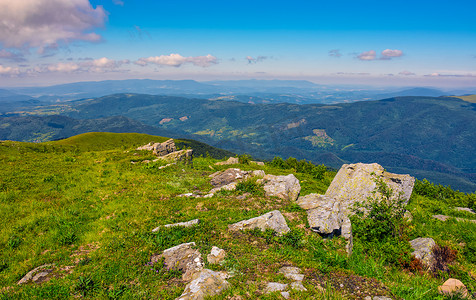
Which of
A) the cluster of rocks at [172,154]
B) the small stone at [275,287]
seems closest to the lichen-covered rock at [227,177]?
the cluster of rocks at [172,154]

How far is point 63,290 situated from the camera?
24.1 feet

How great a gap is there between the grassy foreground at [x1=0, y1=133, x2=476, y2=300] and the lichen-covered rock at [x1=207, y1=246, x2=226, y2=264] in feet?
1.23

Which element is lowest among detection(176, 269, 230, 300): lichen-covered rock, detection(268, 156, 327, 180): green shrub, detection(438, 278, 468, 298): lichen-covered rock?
detection(268, 156, 327, 180): green shrub

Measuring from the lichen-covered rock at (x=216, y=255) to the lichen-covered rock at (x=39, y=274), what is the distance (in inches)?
247

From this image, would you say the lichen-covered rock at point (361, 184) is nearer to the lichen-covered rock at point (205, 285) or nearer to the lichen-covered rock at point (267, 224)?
the lichen-covered rock at point (267, 224)

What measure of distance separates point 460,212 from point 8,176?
3878cm

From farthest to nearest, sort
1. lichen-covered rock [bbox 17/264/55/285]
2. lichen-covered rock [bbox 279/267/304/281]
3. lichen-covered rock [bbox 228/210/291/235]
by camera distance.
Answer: lichen-covered rock [bbox 228/210/291/235]
lichen-covered rock [bbox 17/264/55/285]
lichen-covered rock [bbox 279/267/304/281]

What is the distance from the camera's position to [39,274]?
8375 mm

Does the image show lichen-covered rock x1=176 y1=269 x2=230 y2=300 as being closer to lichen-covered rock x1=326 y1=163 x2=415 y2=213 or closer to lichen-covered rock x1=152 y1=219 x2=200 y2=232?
lichen-covered rock x1=152 y1=219 x2=200 y2=232

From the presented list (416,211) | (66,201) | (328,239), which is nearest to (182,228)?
(328,239)

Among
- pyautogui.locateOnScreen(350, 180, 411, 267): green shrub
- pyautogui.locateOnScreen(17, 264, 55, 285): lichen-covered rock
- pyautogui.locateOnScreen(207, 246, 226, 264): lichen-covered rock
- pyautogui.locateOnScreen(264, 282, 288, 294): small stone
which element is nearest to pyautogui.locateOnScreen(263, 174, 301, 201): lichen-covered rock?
pyautogui.locateOnScreen(350, 180, 411, 267): green shrub

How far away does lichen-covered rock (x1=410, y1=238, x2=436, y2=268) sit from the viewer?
1070 cm

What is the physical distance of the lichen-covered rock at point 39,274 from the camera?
806 centimetres

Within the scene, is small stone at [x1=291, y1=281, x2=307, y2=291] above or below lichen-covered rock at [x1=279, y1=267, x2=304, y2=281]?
above
